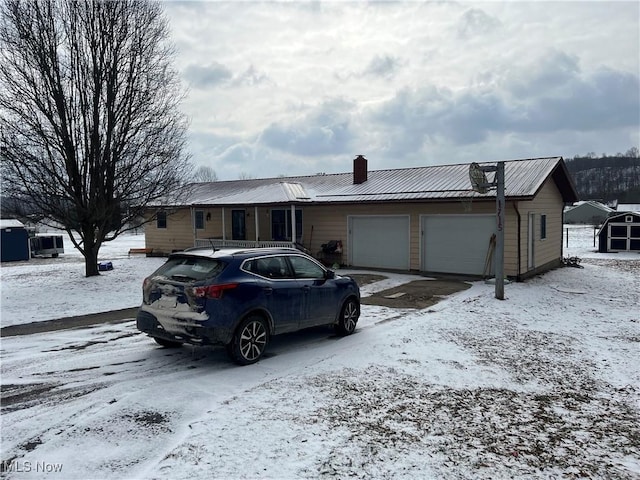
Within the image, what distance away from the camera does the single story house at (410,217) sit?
1452 centimetres

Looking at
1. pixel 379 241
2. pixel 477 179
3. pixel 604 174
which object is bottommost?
pixel 379 241

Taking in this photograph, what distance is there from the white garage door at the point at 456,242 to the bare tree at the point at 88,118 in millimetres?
8886

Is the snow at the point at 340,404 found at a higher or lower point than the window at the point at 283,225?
lower

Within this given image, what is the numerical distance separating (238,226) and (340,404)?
55.8 ft

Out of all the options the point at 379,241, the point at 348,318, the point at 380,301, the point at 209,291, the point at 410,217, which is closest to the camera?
the point at 209,291

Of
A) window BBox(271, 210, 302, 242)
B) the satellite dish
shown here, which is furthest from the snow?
window BBox(271, 210, 302, 242)

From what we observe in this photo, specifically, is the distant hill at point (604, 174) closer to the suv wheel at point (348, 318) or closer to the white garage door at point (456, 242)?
the white garage door at point (456, 242)

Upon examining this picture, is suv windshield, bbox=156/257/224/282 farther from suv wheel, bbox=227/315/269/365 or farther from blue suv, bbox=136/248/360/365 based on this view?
suv wheel, bbox=227/315/269/365

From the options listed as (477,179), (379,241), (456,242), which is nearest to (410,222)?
(379,241)

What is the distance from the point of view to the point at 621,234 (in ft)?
83.9

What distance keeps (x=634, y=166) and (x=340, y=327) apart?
127837mm

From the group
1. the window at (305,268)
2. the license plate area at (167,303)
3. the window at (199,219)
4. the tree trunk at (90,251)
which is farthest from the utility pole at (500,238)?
the window at (199,219)

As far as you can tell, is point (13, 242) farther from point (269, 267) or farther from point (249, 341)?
point (249, 341)

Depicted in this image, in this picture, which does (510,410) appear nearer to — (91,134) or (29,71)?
(91,134)
